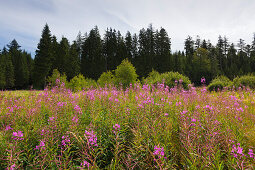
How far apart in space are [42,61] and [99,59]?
15743 mm

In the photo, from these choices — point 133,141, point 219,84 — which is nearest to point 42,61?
point 219,84

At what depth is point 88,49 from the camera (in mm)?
47688

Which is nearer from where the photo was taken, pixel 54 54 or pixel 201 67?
pixel 54 54

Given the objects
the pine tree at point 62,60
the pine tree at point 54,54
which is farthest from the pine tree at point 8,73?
the pine tree at point 62,60

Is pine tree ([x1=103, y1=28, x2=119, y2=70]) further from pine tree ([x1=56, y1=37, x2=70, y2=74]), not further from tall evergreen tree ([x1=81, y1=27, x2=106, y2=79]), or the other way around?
pine tree ([x1=56, y1=37, x2=70, y2=74])

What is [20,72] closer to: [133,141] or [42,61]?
[42,61]

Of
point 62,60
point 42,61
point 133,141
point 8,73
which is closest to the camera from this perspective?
point 133,141

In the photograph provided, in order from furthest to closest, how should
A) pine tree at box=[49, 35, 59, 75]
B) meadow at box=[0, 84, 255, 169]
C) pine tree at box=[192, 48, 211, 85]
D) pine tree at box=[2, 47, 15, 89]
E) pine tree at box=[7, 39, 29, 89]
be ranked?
1. pine tree at box=[192, 48, 211, 85]
2. pine tree at box=[7, 39, 29, 89]
3. pine tree at box=[2, 47, 15, 89]
4. pine tree at box=[49, 35, 59, 75]
5. meadow at box=[0, 84, 255, 169]

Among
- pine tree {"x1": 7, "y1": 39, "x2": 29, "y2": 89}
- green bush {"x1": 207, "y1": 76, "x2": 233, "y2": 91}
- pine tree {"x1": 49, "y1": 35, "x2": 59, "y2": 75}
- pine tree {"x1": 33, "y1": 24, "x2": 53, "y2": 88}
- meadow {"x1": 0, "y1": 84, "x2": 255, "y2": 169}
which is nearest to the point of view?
meadow {"x1": 0, "y1": 84, "x2": 255, "y2": 169}

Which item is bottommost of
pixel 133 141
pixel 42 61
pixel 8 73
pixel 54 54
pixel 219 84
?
pixel 133 141

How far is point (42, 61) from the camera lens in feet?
114

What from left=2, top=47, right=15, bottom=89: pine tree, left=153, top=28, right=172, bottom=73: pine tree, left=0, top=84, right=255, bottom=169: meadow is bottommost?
left=0, top=84, right=255, bottom=169: meadow

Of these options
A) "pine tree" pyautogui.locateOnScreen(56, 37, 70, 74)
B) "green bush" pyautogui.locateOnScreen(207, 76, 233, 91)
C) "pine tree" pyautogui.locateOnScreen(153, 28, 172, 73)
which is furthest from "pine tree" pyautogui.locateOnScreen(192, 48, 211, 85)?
"pine tree" pyautogui.locateOnScreen(56, 37, 70, 74)

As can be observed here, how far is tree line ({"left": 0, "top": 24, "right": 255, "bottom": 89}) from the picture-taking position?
3694 centimetres
